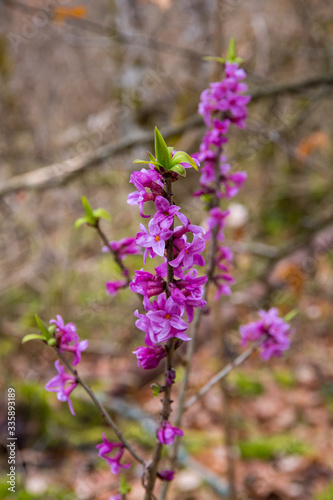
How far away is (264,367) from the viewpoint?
4.45 m

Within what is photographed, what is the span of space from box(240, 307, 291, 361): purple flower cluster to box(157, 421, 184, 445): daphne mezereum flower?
426mm

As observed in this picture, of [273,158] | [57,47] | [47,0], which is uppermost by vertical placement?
[57,47]

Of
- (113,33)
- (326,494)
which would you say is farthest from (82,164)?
(326,494)

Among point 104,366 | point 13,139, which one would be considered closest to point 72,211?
point 13,139

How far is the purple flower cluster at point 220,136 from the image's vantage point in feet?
4.00

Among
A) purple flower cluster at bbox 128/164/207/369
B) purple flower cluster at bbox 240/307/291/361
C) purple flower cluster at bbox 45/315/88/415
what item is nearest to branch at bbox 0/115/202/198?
purple flower cluster at bbox 240/307/291/361

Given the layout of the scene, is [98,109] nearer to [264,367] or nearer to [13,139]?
[13,139]

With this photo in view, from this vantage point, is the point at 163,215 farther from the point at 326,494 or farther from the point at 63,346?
the point at 326,494

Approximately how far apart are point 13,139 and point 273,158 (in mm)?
4380

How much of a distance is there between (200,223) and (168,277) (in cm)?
263

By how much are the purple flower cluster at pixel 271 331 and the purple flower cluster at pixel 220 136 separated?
0.14m

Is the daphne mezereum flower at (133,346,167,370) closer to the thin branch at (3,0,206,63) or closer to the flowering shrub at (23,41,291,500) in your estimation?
the flowering shrub at (23,41,291,500)

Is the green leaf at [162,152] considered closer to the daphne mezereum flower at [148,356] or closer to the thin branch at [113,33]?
the daphne mezereum flower at [148,356]

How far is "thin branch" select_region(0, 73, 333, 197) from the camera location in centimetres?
308
